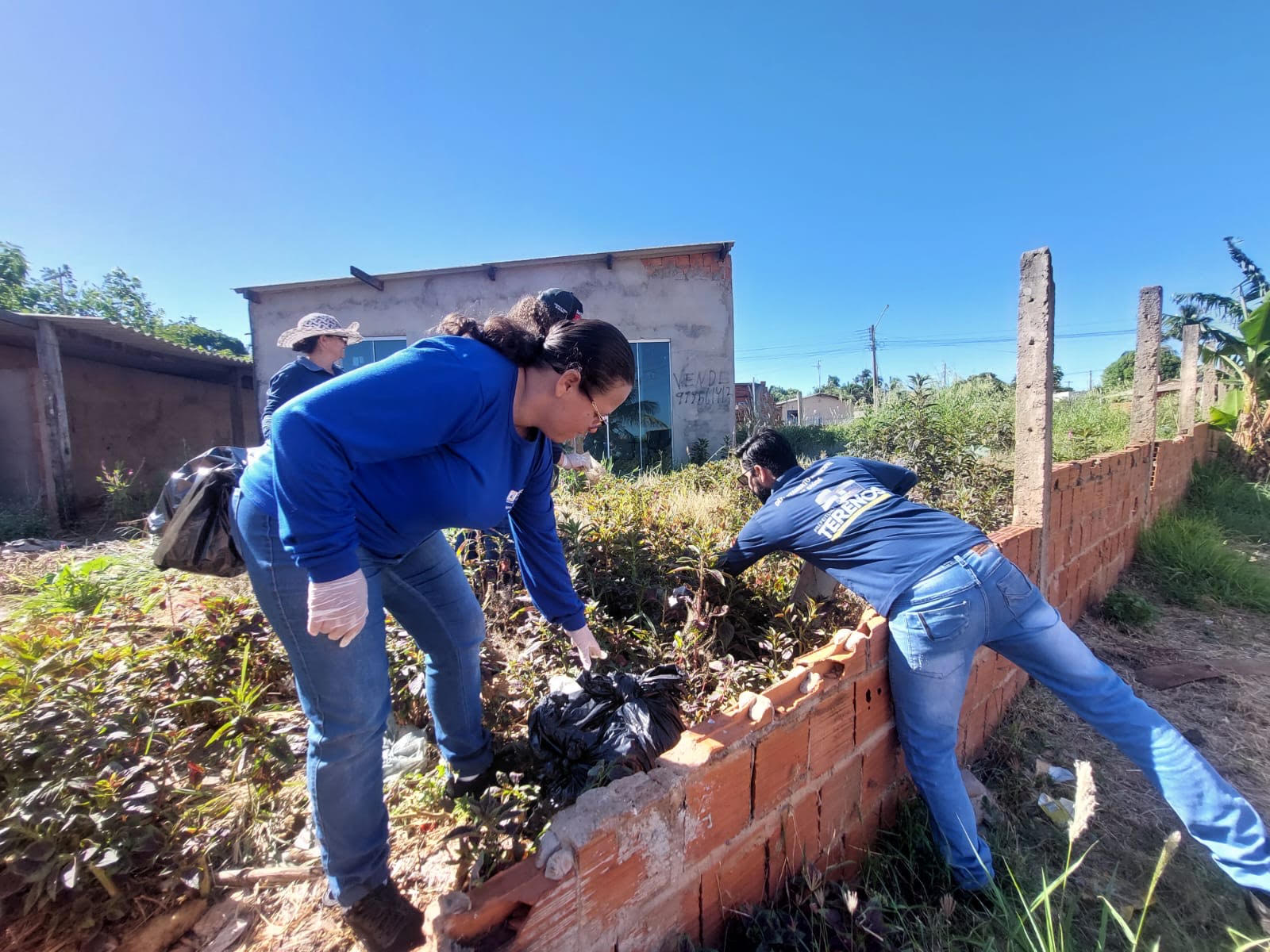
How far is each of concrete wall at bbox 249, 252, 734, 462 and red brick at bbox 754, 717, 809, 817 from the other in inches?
327

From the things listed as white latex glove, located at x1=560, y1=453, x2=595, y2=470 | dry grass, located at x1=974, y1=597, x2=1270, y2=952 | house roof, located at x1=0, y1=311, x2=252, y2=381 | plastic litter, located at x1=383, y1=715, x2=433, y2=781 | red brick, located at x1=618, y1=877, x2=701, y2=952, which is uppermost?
house roof, located at x1=0, y1=311, x2=252, y2=381

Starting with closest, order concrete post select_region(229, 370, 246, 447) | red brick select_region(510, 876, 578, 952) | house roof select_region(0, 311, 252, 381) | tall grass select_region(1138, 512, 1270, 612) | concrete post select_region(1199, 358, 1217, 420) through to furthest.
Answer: red brick select_region(510, 876, 578, 952)
tall grass select_region(1138, 512, 1270, 612)
house roof select_region(0, 311, 252, 381)
concrete post select_region(1199, 358, 1217, 420)
concrete post select_region(229, 370, 246, 447)

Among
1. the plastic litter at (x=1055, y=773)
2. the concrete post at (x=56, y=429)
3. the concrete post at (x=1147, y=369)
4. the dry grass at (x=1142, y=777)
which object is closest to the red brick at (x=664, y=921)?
the dry grass at (x=1142, y=777)

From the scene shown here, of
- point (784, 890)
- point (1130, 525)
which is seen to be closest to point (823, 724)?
point (784, 890)

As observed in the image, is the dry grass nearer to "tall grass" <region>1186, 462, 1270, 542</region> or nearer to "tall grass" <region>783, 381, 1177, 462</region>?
"tall grass" <region>783, 381, 1177, 462</region>

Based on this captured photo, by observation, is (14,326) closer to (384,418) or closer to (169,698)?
(169,698)

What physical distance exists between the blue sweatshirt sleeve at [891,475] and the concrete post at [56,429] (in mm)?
9376

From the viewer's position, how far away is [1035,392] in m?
2.99

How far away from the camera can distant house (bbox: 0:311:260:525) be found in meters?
6.91

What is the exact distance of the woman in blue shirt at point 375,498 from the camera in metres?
1.10

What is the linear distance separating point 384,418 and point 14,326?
9.18m

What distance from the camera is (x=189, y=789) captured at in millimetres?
1529

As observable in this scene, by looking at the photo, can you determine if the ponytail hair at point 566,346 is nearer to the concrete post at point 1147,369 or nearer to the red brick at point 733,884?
the red brick at point 733,884

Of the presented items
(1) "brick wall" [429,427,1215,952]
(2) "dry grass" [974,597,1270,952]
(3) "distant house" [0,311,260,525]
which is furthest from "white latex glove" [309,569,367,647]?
(3) "distant house" [0,311,260,525]
